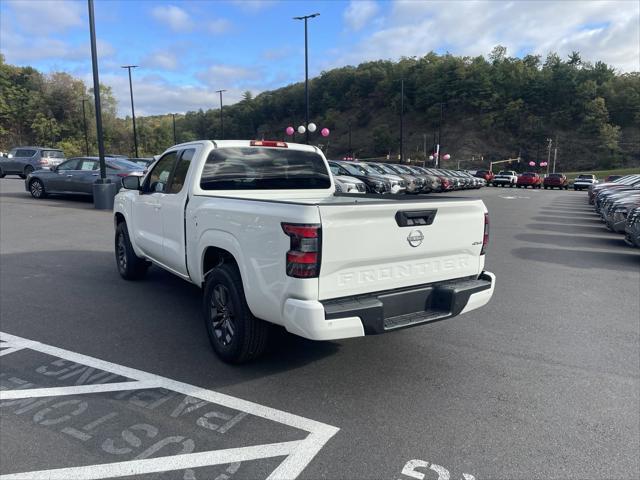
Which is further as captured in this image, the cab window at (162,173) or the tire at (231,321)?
the cab window at (162,173)

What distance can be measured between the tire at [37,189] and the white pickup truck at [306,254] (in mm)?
14176

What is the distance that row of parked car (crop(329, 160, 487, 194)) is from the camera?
17.8 meters

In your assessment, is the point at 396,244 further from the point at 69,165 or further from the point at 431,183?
the point at 431,183

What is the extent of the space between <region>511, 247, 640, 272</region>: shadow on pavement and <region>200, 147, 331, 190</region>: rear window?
5444mm

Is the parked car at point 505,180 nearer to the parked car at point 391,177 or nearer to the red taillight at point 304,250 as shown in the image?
the parked car at point 391,177

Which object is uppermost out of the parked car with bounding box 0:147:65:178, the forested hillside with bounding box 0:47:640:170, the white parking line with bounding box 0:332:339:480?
the forested hillside with bounding box 0:47:640:170

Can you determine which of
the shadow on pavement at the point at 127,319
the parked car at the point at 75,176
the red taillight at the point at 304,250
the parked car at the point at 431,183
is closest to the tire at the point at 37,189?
the parked car at the point at 75,176

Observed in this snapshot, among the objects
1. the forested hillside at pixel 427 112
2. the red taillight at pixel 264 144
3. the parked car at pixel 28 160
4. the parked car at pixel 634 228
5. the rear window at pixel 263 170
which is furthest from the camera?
the forested hillside at pixel 427 112

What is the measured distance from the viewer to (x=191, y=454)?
2832mm

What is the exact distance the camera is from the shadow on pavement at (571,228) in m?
13.3

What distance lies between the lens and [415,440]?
9.85 ft

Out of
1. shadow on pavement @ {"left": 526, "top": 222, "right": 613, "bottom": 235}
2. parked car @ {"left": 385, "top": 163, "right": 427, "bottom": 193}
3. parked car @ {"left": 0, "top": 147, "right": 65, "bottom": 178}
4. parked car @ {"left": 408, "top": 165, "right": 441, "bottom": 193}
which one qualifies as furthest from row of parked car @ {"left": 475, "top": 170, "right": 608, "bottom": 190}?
parked car @ {"left": 0, "top": 147, "right": 65, "bottom": 178}

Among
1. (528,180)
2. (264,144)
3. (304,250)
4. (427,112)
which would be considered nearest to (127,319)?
(264,144)

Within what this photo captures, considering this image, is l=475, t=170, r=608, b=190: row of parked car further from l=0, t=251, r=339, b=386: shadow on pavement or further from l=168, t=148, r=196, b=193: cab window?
l=168, t=148, r=196, b=193: cab window
